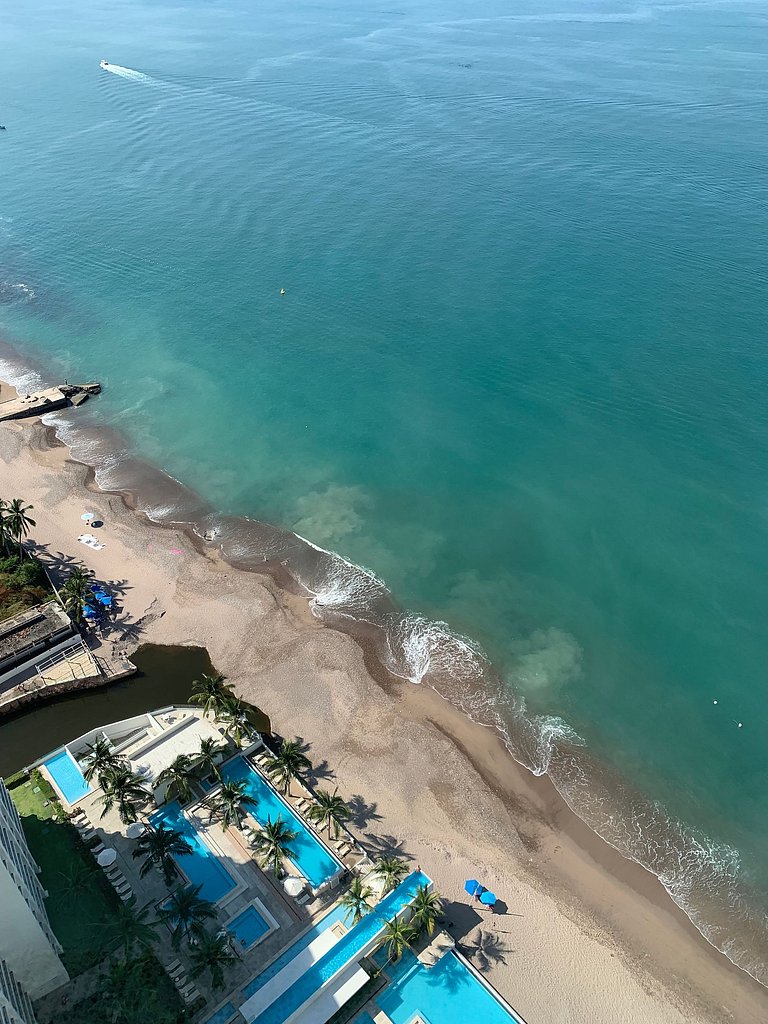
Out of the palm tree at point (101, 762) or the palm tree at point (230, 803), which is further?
the palm tree at point (101, 762)

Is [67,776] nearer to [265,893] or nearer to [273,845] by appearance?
[273,845]

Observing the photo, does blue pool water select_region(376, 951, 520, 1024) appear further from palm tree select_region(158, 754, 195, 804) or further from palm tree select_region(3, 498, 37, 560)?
palm tree select_region(3, 498, 37, 560)

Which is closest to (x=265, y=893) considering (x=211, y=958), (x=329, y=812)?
(x=211, y=958)

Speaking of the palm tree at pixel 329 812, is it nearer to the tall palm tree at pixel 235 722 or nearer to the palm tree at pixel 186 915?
the tall palm tree at pixel 235 722

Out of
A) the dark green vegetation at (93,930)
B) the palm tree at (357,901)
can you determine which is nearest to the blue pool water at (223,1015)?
the dark green vegetation at (93,930)

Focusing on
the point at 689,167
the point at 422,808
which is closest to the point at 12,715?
the point at 422,808

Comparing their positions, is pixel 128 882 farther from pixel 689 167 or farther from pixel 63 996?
pixel 689 167
